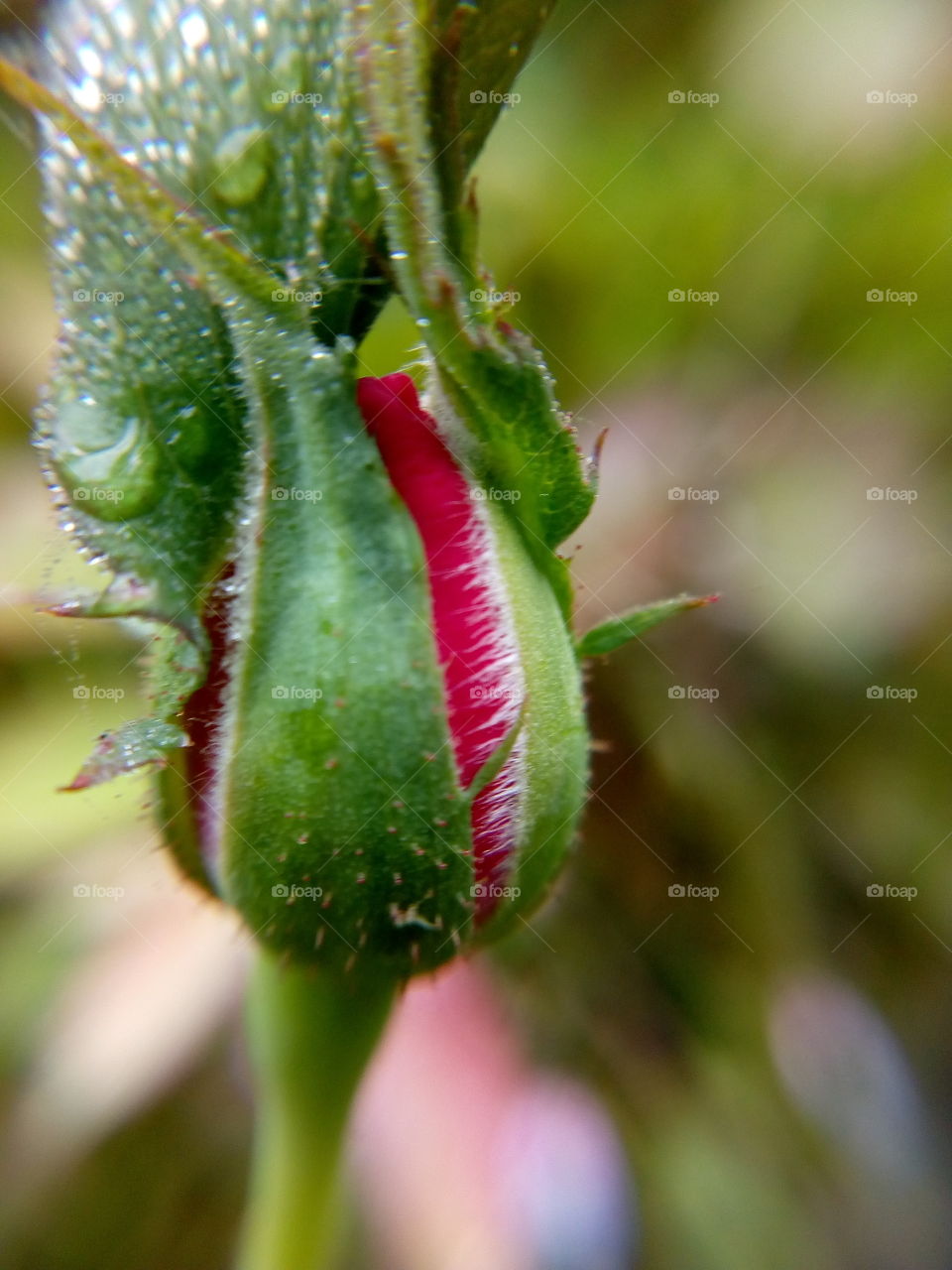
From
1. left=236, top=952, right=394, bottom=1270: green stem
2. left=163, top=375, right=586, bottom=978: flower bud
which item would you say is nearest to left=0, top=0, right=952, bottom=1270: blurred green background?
left=236, top=952, right=394, bottom=1270: green stem

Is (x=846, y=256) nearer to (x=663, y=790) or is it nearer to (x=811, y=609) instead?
(x=811, y=609)

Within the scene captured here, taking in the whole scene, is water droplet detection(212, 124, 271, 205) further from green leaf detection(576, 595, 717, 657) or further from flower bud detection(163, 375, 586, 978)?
green leaf detection(576, 595, 717, 657)

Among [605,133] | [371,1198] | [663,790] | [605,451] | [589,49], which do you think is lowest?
[371,1198]

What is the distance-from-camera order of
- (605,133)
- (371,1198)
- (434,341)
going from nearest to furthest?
1. (434,341)
2. (371,1198)
3. (605,133)

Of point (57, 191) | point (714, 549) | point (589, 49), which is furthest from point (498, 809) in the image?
point (589, 49)

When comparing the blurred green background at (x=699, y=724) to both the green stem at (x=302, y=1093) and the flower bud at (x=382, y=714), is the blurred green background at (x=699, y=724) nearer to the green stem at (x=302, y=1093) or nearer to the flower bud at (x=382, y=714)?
the green stem at (x=302, y=1093)

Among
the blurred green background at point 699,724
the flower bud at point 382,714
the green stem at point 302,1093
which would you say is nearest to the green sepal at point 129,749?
the flower bud at point 382,714

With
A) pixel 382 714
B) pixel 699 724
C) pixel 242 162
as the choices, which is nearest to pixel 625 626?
pixel 382 714
